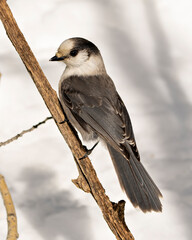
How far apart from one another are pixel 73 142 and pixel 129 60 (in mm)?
1864

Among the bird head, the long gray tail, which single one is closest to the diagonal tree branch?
the long gray tail

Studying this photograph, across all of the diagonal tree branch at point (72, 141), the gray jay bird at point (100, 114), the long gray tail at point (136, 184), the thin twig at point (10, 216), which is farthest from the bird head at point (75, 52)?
the thin twig at point (10, 216)

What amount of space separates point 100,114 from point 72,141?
22 cm

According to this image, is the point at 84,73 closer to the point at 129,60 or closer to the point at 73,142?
the point at 73,142

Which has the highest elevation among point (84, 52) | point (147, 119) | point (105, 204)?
point (147, 119)

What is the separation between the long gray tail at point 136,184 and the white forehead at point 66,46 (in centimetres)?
60

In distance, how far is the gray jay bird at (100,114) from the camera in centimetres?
250

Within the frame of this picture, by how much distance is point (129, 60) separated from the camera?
4.26 metres

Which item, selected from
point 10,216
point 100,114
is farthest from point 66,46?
point 10,216

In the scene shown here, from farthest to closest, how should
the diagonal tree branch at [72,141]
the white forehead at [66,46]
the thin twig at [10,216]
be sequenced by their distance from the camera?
the white forehead at [66,46]
the thin twig at [10,216]
the diagonal tree branch at [72,141]

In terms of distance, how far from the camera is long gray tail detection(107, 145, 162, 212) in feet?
8.06

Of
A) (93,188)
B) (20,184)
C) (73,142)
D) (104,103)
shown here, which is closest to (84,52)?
(104,103)

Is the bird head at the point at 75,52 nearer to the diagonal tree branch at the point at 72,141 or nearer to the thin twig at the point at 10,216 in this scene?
the diagonal tree branch at the point at 72,141

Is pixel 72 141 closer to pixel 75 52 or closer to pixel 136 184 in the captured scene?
pixel 136 184
